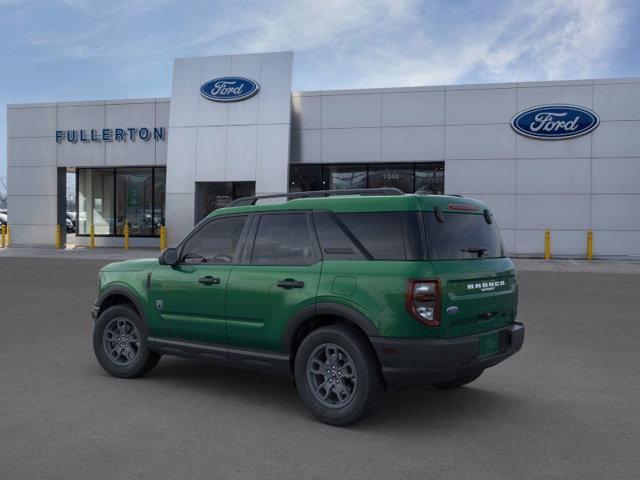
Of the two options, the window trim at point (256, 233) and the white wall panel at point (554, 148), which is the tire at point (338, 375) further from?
the white wall panel at point (554, 148)

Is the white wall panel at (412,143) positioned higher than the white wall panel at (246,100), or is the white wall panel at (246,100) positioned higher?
the white wall panel at (246,100)

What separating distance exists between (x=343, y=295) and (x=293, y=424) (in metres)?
1.08

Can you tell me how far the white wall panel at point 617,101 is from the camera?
22016mm

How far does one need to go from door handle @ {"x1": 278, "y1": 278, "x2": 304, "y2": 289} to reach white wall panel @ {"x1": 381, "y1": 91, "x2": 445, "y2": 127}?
19291 millimetres

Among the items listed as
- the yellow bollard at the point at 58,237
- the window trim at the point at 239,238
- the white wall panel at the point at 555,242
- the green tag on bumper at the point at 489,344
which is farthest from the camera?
the yellow bollard at the point at 58,237

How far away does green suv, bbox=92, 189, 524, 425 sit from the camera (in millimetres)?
4621

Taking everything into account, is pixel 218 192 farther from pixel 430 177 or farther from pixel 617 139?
pixel 617 139

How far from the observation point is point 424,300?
455 cm

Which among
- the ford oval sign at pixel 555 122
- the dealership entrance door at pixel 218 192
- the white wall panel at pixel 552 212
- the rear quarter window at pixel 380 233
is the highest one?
the ford oval sign at pixel 555 122

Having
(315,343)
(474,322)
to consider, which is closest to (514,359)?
(474,322)

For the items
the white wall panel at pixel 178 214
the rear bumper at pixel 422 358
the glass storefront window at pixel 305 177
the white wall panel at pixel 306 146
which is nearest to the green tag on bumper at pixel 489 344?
the rear bumper at pixel 422 358

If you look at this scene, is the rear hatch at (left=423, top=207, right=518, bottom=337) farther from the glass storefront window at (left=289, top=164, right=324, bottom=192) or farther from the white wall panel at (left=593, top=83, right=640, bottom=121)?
the glass storefront window at (left=289, top=164, right=324, bottom=192)

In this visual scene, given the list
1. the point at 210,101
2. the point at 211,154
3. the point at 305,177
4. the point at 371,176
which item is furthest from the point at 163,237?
the point at 371,176

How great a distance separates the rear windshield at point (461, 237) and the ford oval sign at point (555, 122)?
60.4ft
